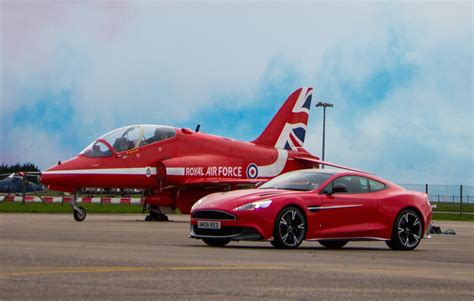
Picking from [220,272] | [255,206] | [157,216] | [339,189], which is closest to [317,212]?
[339,189]

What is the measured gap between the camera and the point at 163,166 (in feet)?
110

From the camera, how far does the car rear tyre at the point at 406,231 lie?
1766cm

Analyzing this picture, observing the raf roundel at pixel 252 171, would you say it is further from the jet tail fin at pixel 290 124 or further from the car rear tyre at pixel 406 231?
the car rear tyre at pixel 406 231

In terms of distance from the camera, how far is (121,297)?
8.41 m

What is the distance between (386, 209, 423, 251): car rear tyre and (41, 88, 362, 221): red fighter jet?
14.0 m

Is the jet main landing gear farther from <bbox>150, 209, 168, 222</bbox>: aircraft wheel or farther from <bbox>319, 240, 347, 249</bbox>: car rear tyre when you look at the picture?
<bbox>319, 240, 347, 249</bbox>: car rear tyre

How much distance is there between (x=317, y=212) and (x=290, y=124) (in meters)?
23.8

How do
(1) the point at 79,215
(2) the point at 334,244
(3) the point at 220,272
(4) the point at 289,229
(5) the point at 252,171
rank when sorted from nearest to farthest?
(3) the point at 220,272 < (4) the point at 289,229 < (2) the point at 334,244 < (1) the point at 79,215 < (5) the point at 252,171

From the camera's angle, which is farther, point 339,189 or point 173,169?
point 173,169

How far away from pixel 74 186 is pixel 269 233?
1661cm

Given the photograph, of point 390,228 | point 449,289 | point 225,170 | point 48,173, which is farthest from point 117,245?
point 225,170

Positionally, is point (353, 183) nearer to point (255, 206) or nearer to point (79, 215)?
point (255, 206)

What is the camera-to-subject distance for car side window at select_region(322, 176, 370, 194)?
1752 cm

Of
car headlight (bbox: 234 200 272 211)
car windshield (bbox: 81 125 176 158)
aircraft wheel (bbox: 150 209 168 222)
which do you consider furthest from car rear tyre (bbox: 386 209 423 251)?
car windshield (bbox: 81 125 176 158)
